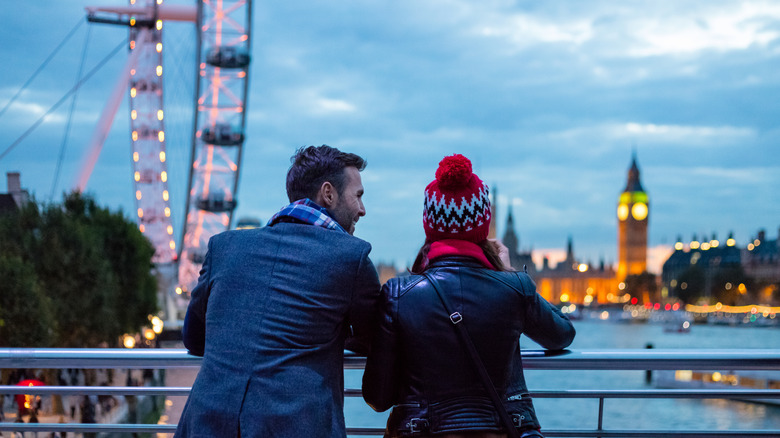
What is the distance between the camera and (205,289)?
8.02 feet

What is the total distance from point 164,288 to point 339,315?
54123 millimetres

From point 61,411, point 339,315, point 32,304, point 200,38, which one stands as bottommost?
point 61,411

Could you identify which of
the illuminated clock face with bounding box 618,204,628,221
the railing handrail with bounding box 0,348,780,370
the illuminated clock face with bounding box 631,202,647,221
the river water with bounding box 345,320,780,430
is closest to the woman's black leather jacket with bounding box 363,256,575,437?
the railing handrail with bounding box 0,348,780,370

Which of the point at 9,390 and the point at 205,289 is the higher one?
the point at 205,289

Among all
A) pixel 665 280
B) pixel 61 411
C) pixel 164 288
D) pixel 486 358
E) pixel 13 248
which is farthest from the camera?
Answer: pixel 665 280

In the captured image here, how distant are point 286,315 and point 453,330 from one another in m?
0.44

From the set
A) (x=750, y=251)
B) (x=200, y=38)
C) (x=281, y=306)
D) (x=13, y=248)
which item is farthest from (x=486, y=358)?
(x=750, y=251)

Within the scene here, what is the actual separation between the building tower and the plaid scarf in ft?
482

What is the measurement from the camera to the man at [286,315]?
2199 mm

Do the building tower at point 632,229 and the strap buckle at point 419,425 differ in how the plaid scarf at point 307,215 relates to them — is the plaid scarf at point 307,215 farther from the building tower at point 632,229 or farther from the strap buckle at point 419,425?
the building tower at point 632,229

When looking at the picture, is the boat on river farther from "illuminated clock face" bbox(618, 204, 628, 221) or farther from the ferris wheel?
"illuminated clock face" bbox(618, 204, 628, 221)

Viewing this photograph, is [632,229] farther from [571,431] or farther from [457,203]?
[457,203]

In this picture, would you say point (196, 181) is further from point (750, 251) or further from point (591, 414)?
point (750, 251)

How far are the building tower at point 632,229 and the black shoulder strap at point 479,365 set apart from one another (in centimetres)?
14674
